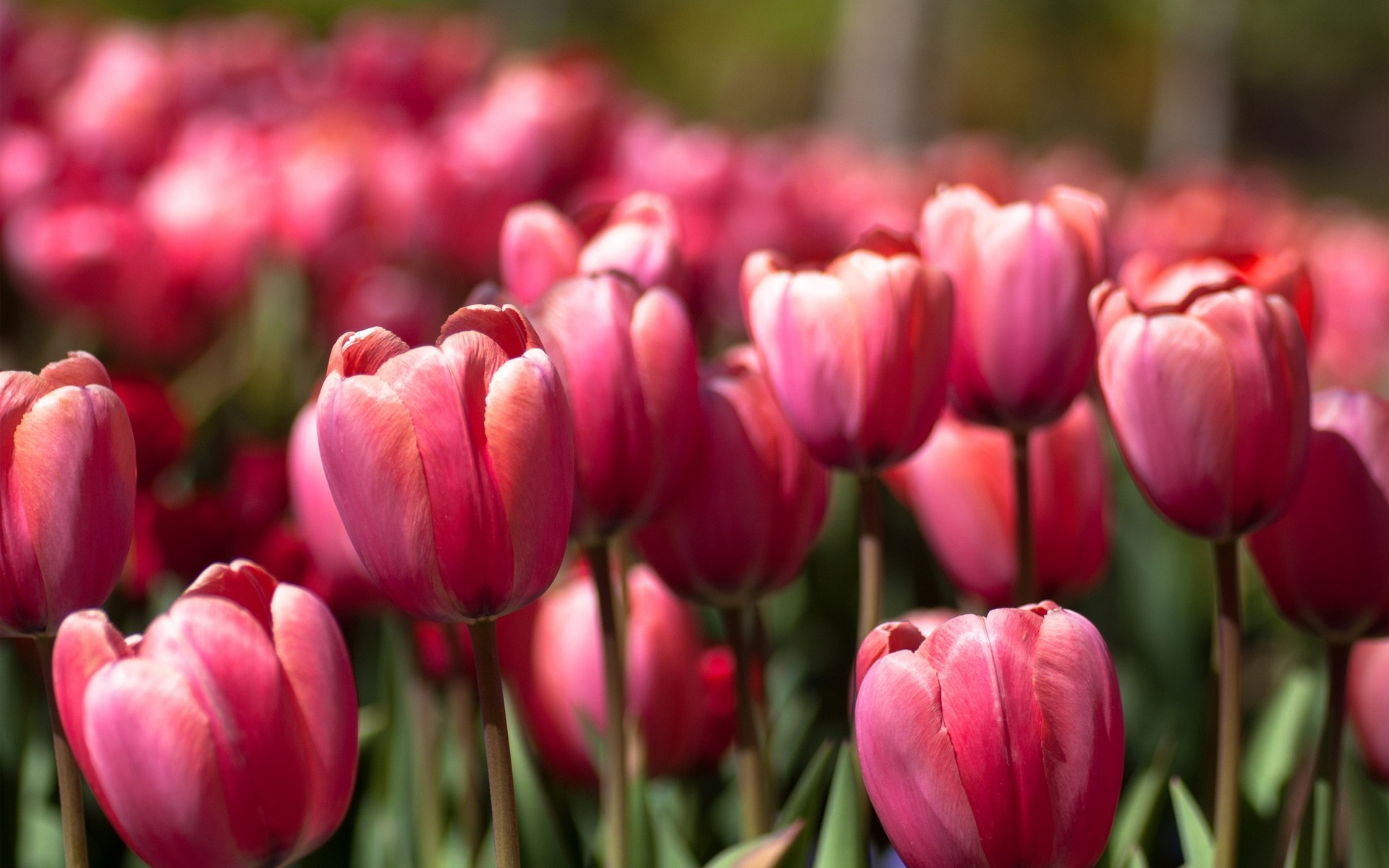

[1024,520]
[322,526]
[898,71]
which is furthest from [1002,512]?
[898,71]

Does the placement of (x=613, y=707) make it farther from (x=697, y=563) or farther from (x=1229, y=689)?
(x=1229, y=689)

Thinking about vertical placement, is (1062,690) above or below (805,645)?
above

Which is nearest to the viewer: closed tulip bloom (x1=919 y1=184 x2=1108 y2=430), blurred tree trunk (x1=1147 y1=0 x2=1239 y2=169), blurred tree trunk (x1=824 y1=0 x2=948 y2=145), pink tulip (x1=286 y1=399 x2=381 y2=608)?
closed tulip bloom (x1=919 y1=184 x2=1108 y2=430)

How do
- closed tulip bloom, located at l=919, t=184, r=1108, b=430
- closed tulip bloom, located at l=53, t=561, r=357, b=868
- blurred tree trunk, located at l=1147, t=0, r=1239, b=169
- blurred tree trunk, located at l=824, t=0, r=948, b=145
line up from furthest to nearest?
1. blurred tree trunk, located at l=1147, t=0, r=1239, b=169
2. blurred tree trunk, located at l=824, t=0, r=948, b=145
3. closed tulip bloom, located at l=919, t=184, r=1108, b=430
4. closed tulip bloom, located at l=53, t=561, r=357, b=868

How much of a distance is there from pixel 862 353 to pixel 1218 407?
198 mm

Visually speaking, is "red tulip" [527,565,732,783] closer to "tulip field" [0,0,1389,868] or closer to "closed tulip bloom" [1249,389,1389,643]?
"tulip field" [0,0,1389,868]

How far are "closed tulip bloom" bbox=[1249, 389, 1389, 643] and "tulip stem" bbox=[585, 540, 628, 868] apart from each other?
1.29 ft

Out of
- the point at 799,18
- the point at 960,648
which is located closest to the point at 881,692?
the point at 960,648

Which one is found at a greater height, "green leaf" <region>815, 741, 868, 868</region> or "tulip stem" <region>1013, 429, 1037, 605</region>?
"tulip stem" <region>1013, 429, 1037, 605</region>

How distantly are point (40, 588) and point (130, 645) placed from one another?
2.4 inches

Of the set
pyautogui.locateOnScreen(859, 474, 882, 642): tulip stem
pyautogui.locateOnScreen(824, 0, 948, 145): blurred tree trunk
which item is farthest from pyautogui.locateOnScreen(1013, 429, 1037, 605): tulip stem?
pyautogui.locateOnScreen(824, 0, 948, 145): blurred tree trunk

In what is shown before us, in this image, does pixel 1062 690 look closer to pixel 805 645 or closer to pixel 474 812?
pixel 474 812

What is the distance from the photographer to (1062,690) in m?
0.61

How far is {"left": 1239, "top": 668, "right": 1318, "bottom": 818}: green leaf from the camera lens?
1.05 m
